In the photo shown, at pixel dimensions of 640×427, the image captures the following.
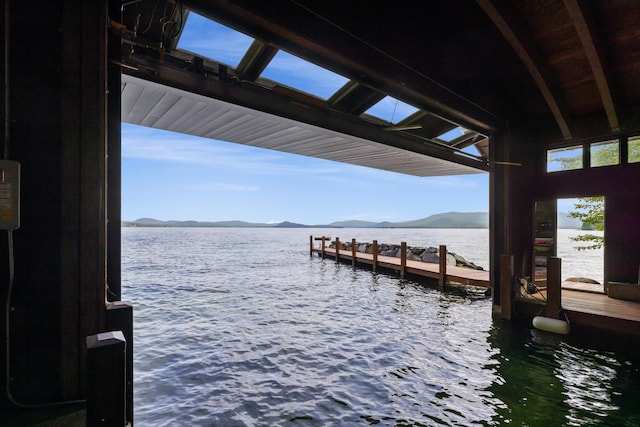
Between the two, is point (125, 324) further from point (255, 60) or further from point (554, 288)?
point (554, 288)

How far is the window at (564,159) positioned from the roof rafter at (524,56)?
635 millimetres

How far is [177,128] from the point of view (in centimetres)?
651

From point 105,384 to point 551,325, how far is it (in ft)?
24.4

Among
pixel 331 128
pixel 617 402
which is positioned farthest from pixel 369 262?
pixel 617 402

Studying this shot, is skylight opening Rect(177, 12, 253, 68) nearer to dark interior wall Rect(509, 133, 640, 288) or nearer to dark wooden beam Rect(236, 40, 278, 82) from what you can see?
dark wooden beam Rect(236, 40, 278, 82)

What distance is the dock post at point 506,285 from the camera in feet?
23.4

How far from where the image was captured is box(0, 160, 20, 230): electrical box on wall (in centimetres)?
184

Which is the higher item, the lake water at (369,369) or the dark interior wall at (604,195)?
the dark interior wall at (604,195)

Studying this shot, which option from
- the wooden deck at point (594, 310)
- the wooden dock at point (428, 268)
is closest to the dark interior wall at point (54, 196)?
the wooden deck at point (594, 310)

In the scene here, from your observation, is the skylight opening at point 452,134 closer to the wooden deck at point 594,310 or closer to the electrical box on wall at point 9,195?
the wooden deck at point 594,310

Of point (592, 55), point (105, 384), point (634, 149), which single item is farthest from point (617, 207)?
point (105, 384)

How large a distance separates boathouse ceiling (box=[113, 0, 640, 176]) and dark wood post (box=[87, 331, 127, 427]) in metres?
2.12

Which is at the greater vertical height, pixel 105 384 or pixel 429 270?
pixel 105 384

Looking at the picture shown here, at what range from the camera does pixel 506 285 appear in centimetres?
721
